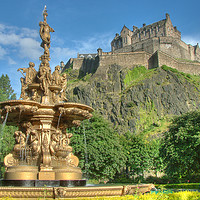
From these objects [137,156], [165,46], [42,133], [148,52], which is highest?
[165,46]

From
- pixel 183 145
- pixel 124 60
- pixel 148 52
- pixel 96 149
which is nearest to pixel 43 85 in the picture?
pixel 96 149

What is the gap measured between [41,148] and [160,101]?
60.2 m

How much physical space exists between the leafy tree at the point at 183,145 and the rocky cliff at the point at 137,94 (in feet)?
113

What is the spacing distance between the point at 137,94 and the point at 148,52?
20.6 metres

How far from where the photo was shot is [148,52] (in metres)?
82.2

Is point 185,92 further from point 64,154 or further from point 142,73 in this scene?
point 64,154

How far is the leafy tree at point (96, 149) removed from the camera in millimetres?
24908

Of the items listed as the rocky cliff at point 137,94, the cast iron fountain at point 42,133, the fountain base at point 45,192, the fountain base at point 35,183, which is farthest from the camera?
the rocky cliff at point 137,94

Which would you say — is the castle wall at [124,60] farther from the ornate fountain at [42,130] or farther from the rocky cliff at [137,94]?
the ornate fountain at [42,130]

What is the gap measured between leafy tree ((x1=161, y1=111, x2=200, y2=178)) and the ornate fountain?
13694 mm

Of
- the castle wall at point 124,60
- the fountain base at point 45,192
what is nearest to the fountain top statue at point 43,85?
the fountain base at point 45,192

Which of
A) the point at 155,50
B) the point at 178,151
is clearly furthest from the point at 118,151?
the point at 155,50

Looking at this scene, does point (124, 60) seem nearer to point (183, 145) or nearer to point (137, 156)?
point (137, 156)

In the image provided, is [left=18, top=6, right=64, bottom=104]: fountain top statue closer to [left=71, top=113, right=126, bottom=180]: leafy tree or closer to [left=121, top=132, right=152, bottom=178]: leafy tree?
[left=71, top=113, right=126, bottom=180]: leafy tree
